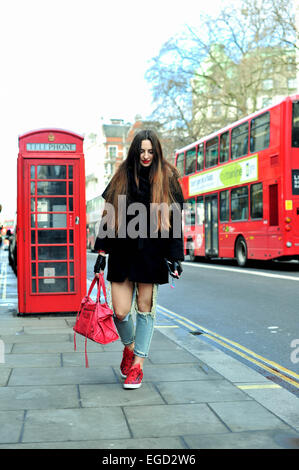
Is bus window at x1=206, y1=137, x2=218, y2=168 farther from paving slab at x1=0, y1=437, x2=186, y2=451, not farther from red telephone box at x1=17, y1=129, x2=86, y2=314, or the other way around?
paving slab at x1=0, y1=437, x2=186, y2=451

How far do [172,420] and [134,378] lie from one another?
0.76 metres

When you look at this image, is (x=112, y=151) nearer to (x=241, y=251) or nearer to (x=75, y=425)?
(x=241, y=251)

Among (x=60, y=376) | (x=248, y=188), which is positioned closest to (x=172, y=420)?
(x=60, y=376)

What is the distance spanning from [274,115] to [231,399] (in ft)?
42.6

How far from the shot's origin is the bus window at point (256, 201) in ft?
54.1

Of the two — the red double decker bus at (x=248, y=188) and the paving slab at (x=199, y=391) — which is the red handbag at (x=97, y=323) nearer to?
the paving slab at (x=199, y=391)

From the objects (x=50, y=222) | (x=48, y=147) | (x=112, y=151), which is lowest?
(x=50, y=222)

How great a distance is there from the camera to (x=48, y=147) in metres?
7.67

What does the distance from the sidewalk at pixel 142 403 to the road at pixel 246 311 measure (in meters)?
0.61

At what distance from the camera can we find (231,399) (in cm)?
388

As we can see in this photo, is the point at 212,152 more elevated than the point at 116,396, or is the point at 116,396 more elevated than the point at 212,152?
the point at 212,152

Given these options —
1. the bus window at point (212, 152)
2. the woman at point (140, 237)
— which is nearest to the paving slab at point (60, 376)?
the woman at point (140, 237)
